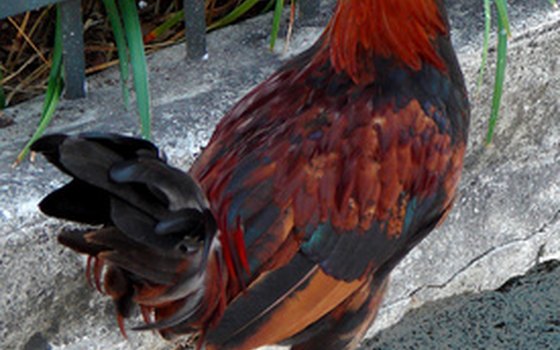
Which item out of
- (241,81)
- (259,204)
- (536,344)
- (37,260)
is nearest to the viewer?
(259,204)

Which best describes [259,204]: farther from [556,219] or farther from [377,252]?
[556,219]

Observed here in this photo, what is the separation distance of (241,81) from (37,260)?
80 centimetres

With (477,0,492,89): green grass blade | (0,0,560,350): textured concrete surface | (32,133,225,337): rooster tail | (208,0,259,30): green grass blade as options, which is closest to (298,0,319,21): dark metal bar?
(0,0,560,350): textured concrete surface

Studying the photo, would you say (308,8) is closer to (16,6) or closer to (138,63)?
(138,63)

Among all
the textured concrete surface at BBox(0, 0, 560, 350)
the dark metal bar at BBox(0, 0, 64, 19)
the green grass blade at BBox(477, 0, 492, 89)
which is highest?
the dark metal bar at BBox(0, 0, 64, 19)

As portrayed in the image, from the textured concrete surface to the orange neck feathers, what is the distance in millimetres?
533

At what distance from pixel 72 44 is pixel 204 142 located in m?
0.42

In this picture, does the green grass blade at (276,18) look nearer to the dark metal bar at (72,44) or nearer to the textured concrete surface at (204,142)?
the textured concrete surface at (204,142)

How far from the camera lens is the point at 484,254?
388 centimetres

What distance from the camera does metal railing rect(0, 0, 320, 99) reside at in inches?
125

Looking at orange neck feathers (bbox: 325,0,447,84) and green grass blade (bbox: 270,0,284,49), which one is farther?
green grass blade (bbox: 270,0,284,49)

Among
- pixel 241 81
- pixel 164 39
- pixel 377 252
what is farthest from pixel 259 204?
pixel 164 39

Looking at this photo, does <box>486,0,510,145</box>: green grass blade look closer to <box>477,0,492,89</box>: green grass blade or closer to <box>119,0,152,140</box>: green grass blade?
<box>477,0,492,89</box>: green grass blade

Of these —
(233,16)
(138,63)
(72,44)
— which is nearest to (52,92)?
(72,44)
